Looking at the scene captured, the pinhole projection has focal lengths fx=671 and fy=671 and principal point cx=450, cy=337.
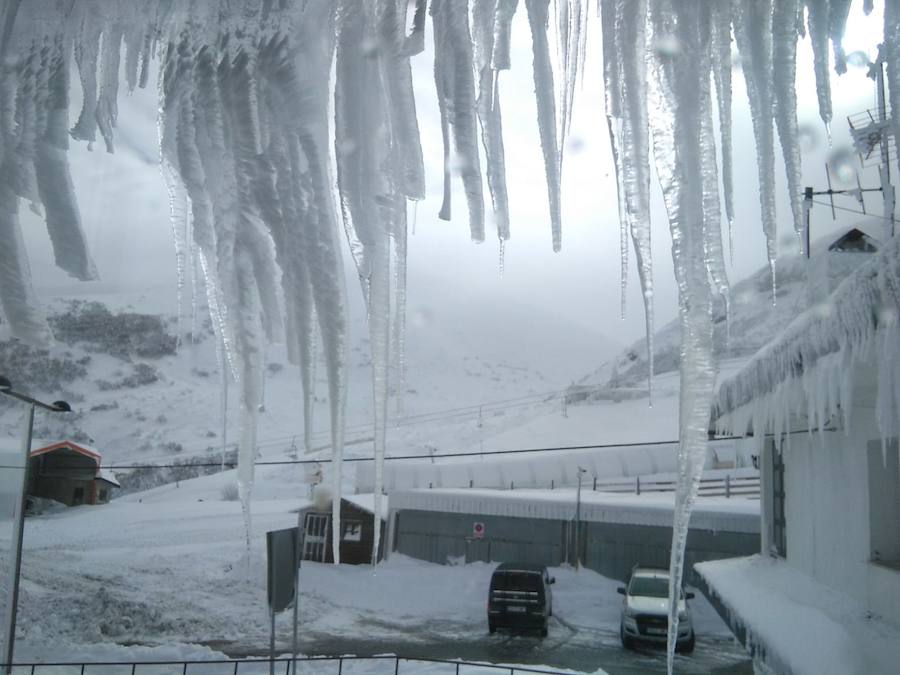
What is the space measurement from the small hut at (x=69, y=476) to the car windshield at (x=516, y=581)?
13.9 m

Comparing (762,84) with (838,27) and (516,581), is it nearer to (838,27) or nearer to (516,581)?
(838,27)

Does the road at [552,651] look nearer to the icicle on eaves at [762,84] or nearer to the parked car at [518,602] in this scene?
the parked car at [518,602]

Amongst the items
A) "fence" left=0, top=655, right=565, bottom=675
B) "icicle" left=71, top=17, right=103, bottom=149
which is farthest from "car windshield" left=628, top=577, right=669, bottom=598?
"icicle" left=71, top=17, right=103, bottom=149

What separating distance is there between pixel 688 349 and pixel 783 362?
2.46m

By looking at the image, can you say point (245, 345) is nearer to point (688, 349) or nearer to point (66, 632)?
point (688, 349)

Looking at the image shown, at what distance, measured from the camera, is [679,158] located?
69.5 inches

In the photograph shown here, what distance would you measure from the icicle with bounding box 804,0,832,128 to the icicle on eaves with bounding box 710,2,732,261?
0.69 ft

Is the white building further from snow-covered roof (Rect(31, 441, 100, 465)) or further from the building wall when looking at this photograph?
snow-covered roof (Rect(31, 441, 100, 465))

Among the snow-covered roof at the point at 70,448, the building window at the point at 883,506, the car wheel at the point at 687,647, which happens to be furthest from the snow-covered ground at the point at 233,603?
the building window at the point at 883,506

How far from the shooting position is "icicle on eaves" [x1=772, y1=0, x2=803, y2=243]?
6.00 ft

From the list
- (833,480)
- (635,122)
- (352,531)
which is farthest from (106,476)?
(635,122)

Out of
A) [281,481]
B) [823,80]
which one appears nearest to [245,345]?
A: [823,80]

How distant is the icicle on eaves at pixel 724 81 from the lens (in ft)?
6.15

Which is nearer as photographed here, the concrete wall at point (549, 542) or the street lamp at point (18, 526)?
the street lamp at point (18, 526)
